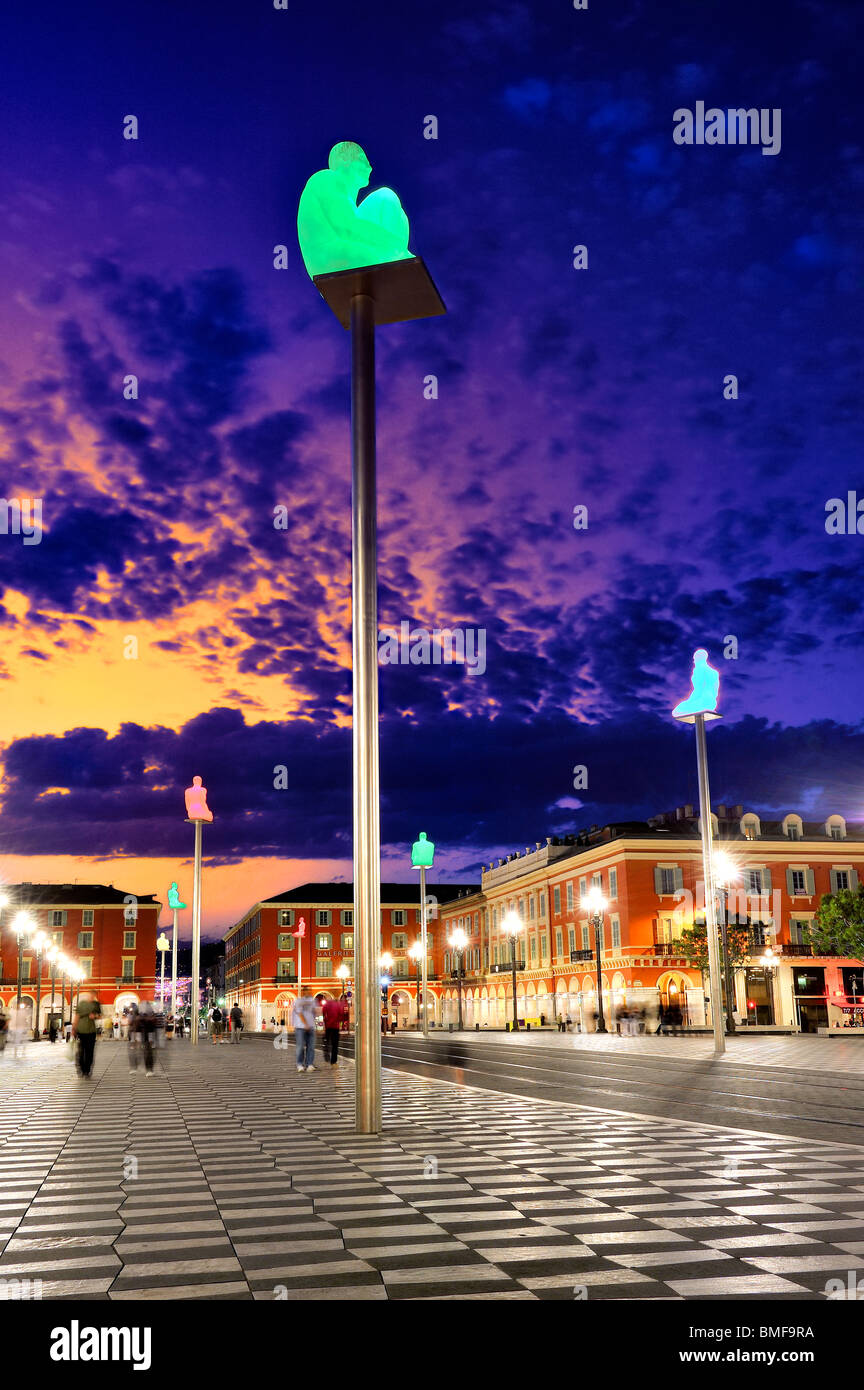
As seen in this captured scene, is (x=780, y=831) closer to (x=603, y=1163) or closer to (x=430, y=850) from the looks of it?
(x=430, y=850)

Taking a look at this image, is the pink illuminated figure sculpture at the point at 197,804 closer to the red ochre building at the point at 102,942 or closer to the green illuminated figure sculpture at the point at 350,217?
the green illuminated figure sculpture at the point at 350,217

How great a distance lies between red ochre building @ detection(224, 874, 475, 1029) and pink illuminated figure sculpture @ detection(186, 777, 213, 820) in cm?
6803

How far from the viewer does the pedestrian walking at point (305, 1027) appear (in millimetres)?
26250

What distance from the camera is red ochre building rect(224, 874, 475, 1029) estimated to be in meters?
114

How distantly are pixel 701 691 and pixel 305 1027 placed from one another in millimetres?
14016

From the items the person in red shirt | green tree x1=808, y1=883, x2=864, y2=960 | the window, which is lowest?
the person in red shirt

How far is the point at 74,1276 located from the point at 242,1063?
1157 inches

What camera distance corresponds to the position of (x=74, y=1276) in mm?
6773

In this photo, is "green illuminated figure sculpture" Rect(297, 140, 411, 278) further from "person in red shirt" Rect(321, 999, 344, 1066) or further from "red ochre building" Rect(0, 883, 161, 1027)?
"red ochre building" Rect(0, 883, 161, 1027)

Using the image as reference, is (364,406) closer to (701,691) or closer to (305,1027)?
(305,1027)

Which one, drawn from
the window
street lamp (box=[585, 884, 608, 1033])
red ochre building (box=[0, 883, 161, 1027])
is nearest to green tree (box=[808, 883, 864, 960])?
the window

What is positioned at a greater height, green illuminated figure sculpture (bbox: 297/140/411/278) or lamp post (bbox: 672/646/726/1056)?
green illuminated figure sculpture (bbox: 297/140/411/278)
